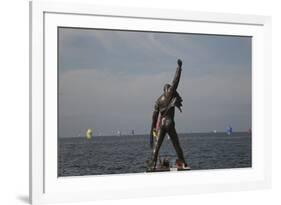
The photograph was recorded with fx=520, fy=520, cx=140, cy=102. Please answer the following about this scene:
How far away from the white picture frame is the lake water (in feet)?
0.16

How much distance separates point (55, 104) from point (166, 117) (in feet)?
2.56

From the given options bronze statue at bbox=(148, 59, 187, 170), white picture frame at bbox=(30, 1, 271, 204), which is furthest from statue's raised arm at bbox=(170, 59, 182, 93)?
white picture frame at bbox=(30, 1, 271, 204)

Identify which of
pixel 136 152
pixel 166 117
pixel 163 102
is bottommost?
pixel 136 152

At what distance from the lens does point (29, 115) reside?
317 cm

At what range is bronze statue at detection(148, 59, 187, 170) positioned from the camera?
352cm

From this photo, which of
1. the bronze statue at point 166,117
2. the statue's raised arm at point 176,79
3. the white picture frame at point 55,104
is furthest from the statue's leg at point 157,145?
the statue's raised arm at point 176,79

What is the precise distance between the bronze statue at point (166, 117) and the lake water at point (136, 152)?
1.5 inches

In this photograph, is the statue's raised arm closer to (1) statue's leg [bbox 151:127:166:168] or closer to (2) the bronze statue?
(2) the bronze statue

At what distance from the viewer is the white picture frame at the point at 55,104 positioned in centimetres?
314

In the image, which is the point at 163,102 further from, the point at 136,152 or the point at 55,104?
the point at 55,104

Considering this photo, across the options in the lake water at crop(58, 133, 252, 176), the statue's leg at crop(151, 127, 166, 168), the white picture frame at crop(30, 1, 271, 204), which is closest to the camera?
the white picture frame at crop(30, 1, 271, 204)

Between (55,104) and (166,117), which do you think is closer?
(55,104)

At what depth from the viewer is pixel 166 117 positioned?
140 inches

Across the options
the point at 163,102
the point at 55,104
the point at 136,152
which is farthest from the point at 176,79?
the point at 55,104
